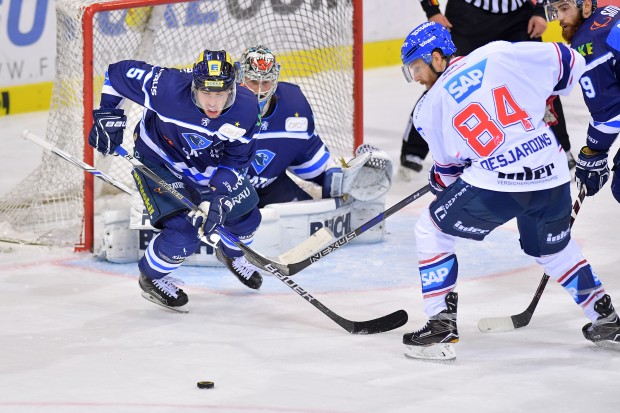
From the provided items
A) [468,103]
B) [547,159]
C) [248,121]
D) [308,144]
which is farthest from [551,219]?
[308,144]

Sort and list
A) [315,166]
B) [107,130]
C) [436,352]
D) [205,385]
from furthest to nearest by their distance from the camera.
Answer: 1. [315,166]
2. [107,130]
3. [436,352]
4. [205,385]

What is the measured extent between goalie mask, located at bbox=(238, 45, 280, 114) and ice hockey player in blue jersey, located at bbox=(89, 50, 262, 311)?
1.31ft

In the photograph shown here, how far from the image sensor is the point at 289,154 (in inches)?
194

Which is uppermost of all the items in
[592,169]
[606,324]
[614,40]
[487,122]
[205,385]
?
[614,40]

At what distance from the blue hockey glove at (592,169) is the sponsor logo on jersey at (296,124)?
121 cm

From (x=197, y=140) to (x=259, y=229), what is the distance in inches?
28.7

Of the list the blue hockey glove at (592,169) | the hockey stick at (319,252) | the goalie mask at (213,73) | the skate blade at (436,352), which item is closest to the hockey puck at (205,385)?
the skate blade at (436,352)

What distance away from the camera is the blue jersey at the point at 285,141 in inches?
191

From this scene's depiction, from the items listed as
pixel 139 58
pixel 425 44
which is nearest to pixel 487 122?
pixel 425 44

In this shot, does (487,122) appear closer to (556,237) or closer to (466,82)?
(466,82)

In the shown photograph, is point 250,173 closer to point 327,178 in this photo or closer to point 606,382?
point 327,178

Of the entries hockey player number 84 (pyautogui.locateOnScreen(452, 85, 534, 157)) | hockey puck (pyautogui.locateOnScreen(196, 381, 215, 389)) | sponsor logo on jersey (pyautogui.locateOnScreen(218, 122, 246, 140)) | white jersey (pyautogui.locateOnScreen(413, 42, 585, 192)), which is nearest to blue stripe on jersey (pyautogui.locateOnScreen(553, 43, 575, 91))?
white jersey (pyautogui.locateOnScreen(413, 42, 585, 192))

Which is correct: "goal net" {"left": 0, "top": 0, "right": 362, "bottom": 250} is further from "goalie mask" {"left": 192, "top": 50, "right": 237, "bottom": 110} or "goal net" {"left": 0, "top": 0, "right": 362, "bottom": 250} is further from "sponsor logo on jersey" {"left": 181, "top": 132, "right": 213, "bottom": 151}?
"goalie mask" {"left": 192, "top": 50, "right": 237, "bottom": 110}

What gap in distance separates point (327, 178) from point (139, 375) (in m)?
1.71
